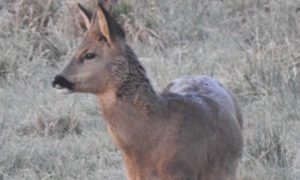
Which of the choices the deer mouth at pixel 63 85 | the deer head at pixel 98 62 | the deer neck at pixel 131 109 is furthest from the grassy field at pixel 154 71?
the deer mouth at pixel 63 85

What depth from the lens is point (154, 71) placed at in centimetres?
1114

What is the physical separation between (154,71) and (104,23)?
15.7 ft

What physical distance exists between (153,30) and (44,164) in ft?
14.3

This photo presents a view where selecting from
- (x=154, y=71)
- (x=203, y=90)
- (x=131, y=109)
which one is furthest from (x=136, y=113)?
(x=154, y=71)

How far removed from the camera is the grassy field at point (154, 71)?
8.63m

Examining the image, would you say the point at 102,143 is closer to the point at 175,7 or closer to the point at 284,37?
the point at 284,37

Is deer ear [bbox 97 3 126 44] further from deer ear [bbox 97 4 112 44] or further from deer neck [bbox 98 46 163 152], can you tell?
deer neck [bbox 98 46 163 152]

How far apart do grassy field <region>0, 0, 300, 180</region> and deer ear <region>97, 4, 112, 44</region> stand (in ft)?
6.97

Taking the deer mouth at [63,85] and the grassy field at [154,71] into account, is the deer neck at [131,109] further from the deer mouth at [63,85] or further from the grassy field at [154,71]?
the grassy field at [154,71]

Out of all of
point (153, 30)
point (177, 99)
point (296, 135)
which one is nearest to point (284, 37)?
point (153, 30)

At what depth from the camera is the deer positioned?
6.39 m

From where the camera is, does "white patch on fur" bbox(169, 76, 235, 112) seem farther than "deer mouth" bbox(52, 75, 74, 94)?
Yes

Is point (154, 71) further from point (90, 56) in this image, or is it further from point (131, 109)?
point (90, 56)

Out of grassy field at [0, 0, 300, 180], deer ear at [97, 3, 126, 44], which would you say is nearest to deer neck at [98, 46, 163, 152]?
deer ear at [97, 3, 126, 44]
